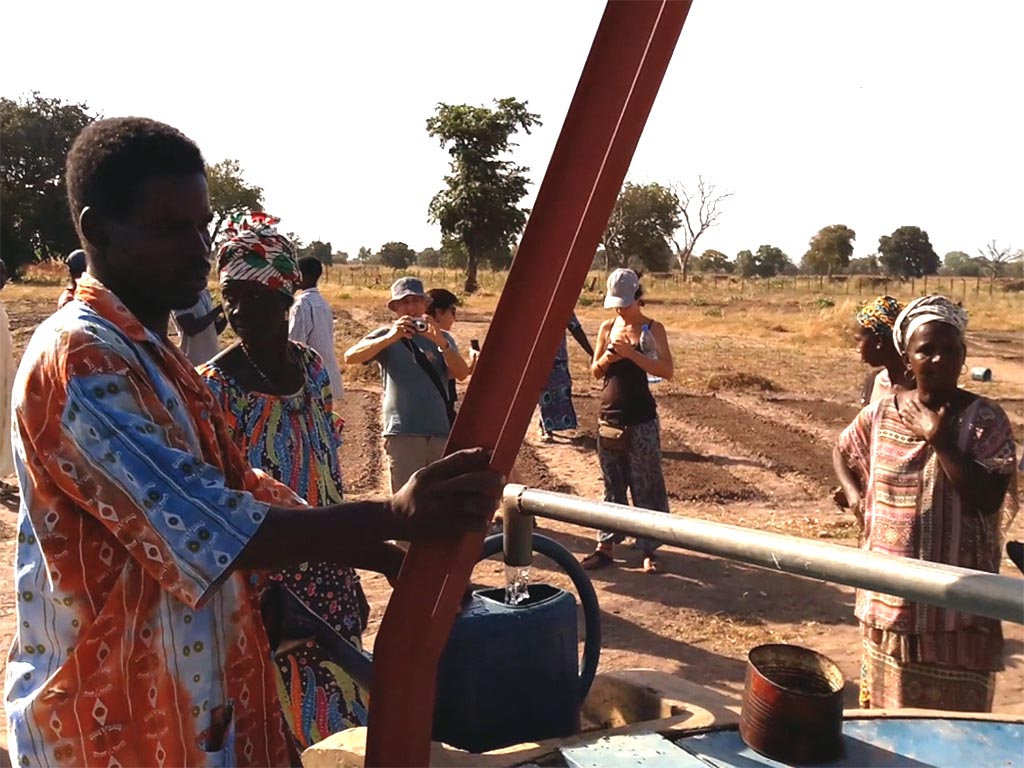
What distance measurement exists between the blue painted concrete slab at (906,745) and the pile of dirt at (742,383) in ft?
39.0

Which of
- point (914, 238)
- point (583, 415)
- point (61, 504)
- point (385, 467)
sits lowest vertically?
point (385, 467)

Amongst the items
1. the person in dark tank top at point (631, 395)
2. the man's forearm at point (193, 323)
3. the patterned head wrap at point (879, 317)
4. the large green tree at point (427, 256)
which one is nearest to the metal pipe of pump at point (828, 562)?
the patterned head wrap at point (879, 317)

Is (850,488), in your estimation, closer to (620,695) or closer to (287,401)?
(620,695)

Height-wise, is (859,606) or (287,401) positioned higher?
(287,401)

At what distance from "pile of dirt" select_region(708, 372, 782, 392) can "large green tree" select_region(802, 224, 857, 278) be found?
56.0 meters

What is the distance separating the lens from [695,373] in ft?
49.4

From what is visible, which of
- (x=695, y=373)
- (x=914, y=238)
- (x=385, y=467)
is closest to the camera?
(x=385, y=467)

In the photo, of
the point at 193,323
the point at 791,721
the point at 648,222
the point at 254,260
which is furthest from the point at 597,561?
the point at 648,222

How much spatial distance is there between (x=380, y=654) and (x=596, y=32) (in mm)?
871

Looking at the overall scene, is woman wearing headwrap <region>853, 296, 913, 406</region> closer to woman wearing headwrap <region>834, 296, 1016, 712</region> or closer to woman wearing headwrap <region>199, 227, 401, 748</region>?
woman wearing headwrap <region>834, 296, 1016, 712</region>

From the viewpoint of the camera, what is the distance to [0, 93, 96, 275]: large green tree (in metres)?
40.9

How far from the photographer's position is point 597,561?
20.3 ft

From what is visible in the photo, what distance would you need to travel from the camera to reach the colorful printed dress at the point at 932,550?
2.82 m

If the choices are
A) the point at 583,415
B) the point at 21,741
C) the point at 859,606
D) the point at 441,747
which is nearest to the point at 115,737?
the point at 21,741
